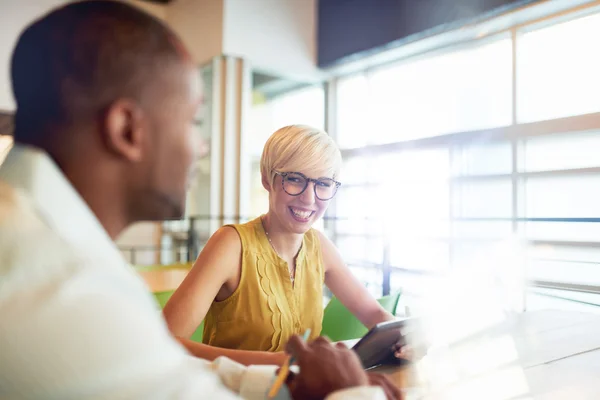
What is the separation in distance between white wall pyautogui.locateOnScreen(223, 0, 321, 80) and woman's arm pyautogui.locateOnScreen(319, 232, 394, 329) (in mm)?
4679

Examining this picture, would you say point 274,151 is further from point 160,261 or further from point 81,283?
point 160,261

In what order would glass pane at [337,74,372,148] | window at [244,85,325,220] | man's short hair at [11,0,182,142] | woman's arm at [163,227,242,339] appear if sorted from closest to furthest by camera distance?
man's short hair at [11,0,182,142] → woman's arm at [163,227,242,339] → glass pane at [337,74,372,148] → window at [244,85,325,220]

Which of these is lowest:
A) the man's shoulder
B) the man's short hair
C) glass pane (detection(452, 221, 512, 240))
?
glass pane (detection(452, 221, 512, 240))

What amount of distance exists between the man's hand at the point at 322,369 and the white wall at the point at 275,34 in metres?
5.65

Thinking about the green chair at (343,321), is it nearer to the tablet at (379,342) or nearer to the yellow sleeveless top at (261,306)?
the yellow sleeveless top at (261,306)

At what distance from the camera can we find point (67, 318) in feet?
1.34

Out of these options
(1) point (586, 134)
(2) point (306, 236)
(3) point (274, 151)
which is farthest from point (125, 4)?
(1) point (586, 134)

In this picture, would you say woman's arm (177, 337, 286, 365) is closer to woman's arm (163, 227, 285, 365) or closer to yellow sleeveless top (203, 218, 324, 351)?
woman's arm (163, 227, 285, 365)

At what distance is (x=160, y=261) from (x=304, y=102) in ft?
10.3

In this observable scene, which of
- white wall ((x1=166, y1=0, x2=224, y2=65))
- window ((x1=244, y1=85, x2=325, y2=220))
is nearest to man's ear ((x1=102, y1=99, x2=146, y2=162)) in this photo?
white wall ((x1=166, y1=0, x2=224, y2=65))

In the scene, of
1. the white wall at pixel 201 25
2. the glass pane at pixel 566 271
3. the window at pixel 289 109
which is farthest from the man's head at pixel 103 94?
the window at pixel 289 109

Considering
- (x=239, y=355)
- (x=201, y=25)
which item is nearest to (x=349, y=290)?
(x=239, y=355)

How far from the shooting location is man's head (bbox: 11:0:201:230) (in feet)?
1.89

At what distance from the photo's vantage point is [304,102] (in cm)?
711
